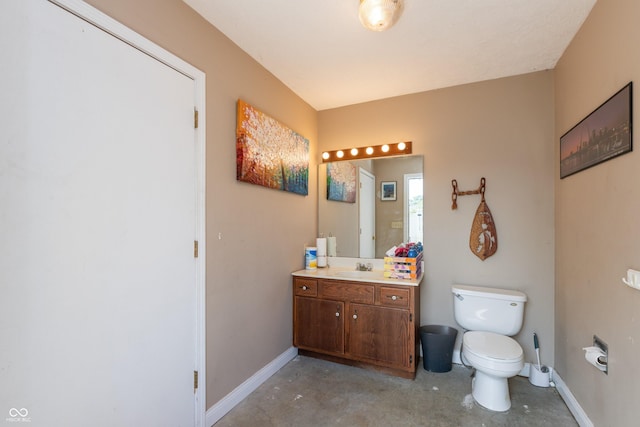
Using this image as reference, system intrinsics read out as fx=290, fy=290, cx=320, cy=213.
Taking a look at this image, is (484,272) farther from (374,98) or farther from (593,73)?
(374,98)

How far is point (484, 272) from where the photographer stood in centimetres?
253

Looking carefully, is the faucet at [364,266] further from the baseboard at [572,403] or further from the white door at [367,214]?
the baseboard at [572,403]

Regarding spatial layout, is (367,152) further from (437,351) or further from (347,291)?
(437,351)

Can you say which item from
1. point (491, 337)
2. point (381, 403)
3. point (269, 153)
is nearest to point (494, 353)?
point (491, 337)

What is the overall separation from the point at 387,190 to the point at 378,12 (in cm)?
167

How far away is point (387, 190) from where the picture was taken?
9.63 feet

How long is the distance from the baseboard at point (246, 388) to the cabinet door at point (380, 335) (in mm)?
593

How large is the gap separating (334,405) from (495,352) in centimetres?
114

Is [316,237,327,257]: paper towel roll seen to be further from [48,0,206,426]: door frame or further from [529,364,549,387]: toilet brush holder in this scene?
[529,364,549,387]: toilet brush holder

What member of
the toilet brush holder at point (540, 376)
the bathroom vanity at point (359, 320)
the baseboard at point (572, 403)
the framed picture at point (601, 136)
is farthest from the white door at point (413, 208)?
the baseboard at point (572, 403)

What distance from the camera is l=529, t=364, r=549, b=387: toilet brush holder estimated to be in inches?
87.9

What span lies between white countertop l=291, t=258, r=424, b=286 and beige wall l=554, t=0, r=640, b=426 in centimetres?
103

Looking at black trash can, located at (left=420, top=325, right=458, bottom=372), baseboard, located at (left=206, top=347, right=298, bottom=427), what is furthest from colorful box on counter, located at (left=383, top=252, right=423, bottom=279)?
baseboard, located at (left=206, top=347, right=298, bottom=427)

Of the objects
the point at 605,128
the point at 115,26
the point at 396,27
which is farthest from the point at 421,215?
the point at 115,26
